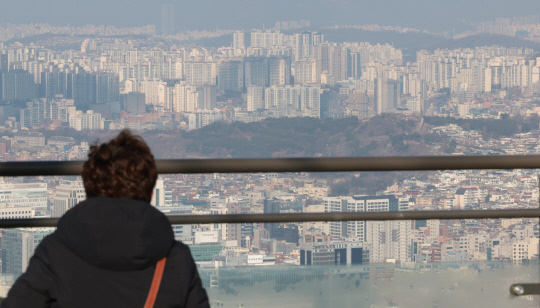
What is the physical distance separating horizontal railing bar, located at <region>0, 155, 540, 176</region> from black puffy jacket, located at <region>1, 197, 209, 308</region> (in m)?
0.75

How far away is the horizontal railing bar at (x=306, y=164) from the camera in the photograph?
194 centimetres

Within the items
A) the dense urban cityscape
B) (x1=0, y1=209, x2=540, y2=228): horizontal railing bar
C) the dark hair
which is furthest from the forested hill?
the dark hair

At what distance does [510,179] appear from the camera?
35.6 metres

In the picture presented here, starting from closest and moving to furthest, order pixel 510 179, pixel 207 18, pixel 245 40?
1. pixel 510 179
2. pixel 245 40
3. pixel 207 18

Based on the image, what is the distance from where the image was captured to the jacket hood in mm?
1114

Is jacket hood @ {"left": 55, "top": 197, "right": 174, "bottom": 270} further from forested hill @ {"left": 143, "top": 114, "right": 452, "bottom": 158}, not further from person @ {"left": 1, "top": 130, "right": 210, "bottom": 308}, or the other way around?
forested hill @ {"left": 143, "top": 114, "right": 452, "bottom": 158}

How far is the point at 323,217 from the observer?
2.09m

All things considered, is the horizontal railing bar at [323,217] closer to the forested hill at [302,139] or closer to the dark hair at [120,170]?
the dark hair at [120,170]

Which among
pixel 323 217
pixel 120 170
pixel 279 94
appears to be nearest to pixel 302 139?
pixel 279 94

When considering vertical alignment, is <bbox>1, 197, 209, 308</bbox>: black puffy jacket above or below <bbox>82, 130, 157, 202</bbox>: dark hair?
below

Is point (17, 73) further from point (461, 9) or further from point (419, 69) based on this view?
point (461, 9)

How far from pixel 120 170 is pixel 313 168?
918 millimetres

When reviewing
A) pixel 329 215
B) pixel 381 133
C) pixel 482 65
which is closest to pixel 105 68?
pixel 381 133

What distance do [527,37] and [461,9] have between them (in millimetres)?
12737
